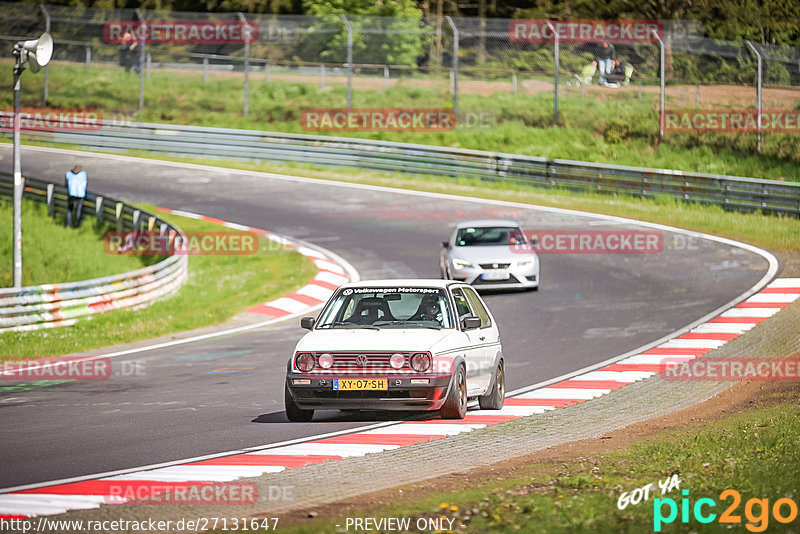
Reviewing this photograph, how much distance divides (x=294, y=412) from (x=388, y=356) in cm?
121

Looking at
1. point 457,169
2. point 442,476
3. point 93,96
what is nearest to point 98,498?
point 442,476

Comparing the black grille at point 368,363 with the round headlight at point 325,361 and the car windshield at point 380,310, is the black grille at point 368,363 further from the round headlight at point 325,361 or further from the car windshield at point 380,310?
the car windshield at point 380,310

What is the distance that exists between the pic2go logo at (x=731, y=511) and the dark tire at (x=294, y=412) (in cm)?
492

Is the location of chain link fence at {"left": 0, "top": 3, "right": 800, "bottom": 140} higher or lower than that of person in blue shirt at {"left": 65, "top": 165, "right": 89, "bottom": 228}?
higher

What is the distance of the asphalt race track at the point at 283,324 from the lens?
10875 millimetres

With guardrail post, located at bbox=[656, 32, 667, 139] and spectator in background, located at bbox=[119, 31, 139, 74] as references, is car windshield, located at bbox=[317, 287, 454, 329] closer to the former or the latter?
guardrail post, located at bbox=[656, 32, 667, 139]

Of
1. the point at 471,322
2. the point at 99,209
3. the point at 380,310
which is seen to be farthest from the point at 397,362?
the point at 99,209

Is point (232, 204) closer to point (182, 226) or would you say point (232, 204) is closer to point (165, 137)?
point (182, 226)

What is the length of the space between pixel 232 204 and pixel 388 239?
7293 millimetres

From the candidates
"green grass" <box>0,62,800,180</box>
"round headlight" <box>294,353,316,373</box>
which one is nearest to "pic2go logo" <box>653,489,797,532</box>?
"round headlight" <box>294,353,316,373</box>

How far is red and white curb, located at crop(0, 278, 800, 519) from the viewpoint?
26.7 ft

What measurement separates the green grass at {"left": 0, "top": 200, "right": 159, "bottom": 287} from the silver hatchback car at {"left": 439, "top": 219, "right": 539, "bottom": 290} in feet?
29.7

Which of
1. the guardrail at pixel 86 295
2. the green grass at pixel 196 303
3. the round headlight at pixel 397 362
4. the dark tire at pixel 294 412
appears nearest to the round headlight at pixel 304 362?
the dark tire at pixel 294 412

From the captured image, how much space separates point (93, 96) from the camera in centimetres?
4541
